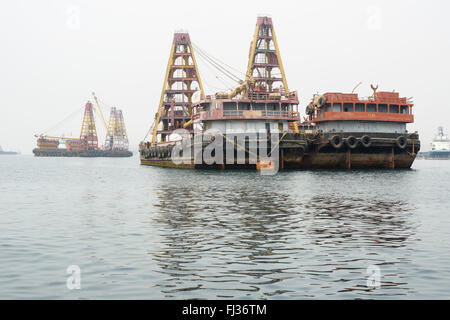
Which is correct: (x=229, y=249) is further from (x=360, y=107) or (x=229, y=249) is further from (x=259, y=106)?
(x=360, y=107)

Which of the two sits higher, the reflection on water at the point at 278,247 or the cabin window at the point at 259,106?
the cabin window at the point at 259,106

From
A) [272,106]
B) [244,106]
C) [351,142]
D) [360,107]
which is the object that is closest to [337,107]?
[360,107]

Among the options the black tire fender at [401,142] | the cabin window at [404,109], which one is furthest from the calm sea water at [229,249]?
the cabin window at [404,109]

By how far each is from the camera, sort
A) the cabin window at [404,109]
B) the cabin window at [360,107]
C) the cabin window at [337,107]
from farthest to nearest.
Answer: the cabin window at [404,109], the cabin window at [337,107], the cabin window at [360,107]

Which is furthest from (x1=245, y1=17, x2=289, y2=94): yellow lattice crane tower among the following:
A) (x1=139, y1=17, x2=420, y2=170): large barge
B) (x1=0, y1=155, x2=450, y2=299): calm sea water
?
(x1=0, y1=155, x2=450, y2=299): calm sea water

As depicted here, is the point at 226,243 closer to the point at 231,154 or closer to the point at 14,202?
the point at 14,202

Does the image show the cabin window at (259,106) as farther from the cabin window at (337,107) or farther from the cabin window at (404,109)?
the cabin window at (404,109)

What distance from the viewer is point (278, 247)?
609 inches

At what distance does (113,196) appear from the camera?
33.7 metres

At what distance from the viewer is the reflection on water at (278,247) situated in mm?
11258

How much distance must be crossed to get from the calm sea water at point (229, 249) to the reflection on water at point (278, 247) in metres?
0.04

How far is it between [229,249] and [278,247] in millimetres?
1604

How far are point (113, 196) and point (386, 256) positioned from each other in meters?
23.0

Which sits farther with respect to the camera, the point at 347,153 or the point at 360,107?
the point at 360,107
